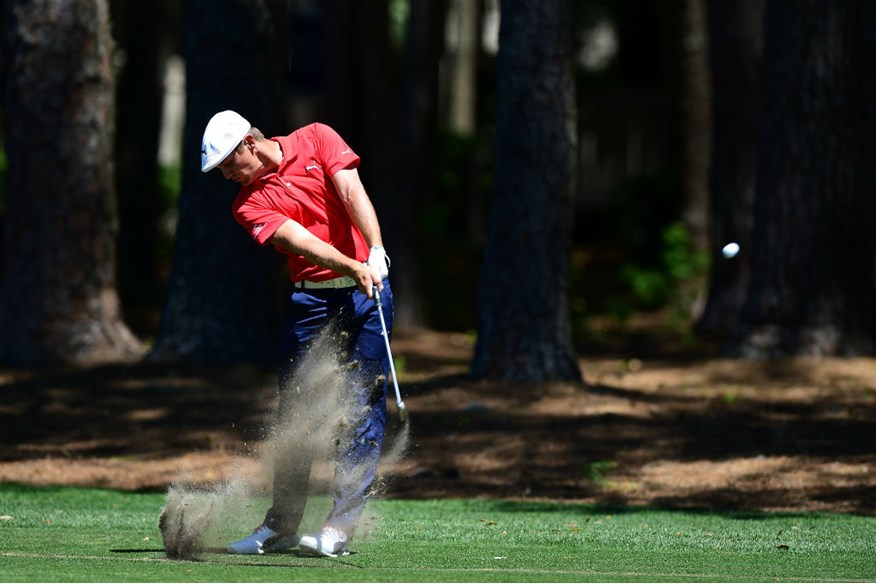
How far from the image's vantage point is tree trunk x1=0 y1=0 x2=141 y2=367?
15430 millimetres

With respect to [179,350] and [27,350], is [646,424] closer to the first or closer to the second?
[179,350]

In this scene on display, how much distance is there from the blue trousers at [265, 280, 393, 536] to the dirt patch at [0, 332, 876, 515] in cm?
356

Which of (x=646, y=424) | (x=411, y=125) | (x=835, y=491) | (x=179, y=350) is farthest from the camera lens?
(x=411, y=125)

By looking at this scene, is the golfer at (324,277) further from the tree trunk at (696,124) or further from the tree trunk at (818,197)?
the tree trunk at (696,124)

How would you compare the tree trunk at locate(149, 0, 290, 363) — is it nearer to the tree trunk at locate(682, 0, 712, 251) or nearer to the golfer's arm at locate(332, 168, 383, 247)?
the golfer's arm at locate(332, 168, 383, 247)

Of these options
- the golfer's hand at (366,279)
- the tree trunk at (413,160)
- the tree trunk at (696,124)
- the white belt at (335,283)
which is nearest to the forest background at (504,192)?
the tree trunk at (413,160)

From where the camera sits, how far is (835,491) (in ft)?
37.4

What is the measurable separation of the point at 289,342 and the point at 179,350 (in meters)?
7.52

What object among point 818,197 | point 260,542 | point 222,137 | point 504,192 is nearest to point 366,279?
point 222,137

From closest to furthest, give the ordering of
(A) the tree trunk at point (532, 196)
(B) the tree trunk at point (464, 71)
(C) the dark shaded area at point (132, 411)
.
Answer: (C) the dark shaded area at point (132, 411) < (A) the tree trunk at point (532, 196) < (B) the tree trunk at point (464, 71)

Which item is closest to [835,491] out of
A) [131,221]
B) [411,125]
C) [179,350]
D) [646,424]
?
[646,424]

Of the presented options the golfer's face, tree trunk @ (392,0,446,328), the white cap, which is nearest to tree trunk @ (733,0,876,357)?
tree trunk @ (392,0,446,328)

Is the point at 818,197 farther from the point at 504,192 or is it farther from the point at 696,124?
the point at 696,124

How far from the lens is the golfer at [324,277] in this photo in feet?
25.0
